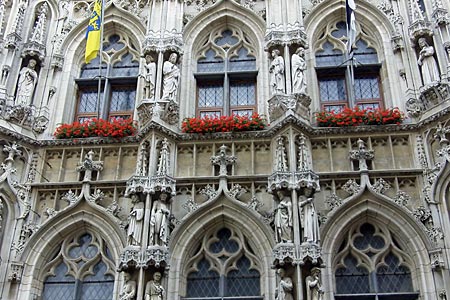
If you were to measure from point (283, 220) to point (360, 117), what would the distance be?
3.47m

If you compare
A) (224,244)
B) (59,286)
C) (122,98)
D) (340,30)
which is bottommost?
(59,286)

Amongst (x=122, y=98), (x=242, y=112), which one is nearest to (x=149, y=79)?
(x=122, y=98)

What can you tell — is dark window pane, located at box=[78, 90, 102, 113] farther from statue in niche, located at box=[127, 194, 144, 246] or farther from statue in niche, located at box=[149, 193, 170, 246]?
statue in niche, located at box=[149, 193, 170, 246]

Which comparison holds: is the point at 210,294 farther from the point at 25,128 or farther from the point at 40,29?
the point at 40,29

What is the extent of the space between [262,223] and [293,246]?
1.21 m

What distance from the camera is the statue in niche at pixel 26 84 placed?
595 inches

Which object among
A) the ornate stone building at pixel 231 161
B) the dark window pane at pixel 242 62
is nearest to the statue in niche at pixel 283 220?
the ornate stone building at pixel 231 161

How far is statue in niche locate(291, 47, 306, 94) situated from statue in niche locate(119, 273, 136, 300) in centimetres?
578

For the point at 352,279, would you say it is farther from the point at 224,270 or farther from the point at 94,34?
the point at 94,34

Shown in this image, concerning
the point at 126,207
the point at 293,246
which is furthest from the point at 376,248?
the point at 126,207

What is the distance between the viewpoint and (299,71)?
14594 millimetres

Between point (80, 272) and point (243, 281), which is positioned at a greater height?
point (80, 272)

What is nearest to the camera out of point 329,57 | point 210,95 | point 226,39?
point 210,95

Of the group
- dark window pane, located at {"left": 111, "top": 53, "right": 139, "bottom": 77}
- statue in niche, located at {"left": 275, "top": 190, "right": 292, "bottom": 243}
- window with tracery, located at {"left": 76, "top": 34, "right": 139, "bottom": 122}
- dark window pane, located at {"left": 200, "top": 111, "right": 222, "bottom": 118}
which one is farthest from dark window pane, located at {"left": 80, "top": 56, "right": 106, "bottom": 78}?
statue in niche, located at {"left": 275, "top": 190, "right": 292, "bottom": 243}
